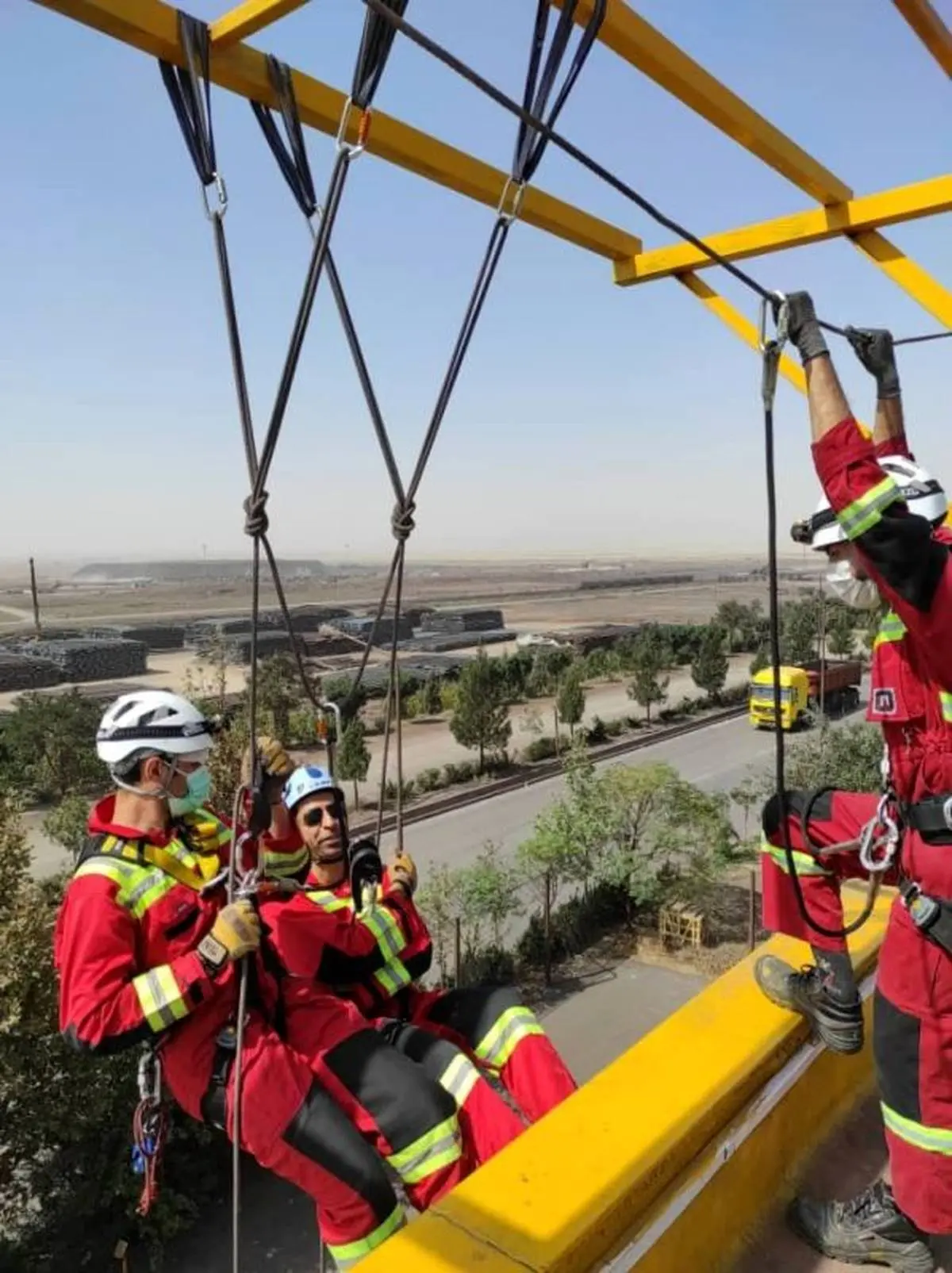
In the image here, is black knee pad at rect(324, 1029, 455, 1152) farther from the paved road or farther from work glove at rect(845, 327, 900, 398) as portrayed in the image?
the paved road

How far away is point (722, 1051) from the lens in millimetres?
2818

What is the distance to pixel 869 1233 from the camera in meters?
2.52

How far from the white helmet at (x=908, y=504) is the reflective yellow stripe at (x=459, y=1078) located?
6.29ft

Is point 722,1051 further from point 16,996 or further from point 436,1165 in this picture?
point 16,996

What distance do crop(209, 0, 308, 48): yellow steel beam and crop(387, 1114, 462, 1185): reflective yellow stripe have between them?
9.94 feet

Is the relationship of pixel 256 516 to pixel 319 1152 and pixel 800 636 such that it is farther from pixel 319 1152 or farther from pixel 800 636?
pixel 800 636

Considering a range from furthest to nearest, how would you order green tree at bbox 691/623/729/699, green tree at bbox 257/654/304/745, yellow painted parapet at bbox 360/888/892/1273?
green tree at bbox 691/623/729/699 → green tree at bbox 257/654/304/745 → yellow painted parapet at bbox 360/888/892/1273

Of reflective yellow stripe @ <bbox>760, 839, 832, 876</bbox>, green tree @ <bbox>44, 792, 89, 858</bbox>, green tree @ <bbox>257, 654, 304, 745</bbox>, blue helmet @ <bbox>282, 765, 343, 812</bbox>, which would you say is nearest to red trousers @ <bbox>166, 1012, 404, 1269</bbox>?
blue helmet @ <bbox>282, 765, 343, 812</bbox>

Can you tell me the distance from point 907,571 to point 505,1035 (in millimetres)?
1998

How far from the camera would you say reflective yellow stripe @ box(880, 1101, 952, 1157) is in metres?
2.41

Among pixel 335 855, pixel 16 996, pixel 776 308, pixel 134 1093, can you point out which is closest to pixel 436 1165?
pixel 335 855

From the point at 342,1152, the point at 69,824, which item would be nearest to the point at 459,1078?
the point at 342,1152

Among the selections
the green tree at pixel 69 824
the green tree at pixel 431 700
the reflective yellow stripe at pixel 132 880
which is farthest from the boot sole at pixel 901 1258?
the green tree at pixel 431 700

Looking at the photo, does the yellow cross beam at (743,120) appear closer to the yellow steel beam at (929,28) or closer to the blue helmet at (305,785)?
the yellow steel beam at (929,28)
